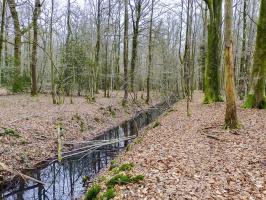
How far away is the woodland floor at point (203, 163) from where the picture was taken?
20.4 ft

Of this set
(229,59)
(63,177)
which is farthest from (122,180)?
(229,59)

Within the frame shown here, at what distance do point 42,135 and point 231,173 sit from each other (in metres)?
8.76

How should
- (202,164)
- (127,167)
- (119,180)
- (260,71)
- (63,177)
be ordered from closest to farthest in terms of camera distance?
1. (119,180)
2. (202,164)
3. (127,167)
4. (63,177)
5. (260,71)

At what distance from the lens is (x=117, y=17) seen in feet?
114

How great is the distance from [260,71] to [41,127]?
34.6 feet

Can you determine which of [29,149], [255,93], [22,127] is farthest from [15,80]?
[255,93]

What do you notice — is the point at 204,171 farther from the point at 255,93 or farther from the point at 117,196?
the point at 255,93

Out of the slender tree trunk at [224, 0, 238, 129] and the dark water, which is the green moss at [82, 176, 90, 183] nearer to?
the dark water

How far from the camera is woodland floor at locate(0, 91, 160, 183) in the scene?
1083cm

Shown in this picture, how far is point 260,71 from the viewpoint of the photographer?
579 inches

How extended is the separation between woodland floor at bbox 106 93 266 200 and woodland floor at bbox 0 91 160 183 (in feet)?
12.5

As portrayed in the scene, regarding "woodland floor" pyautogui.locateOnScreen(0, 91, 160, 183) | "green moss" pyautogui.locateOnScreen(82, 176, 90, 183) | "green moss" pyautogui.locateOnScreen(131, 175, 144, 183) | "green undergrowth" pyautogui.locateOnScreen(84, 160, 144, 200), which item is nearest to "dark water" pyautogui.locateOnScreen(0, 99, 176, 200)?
"green moss" pyautogui.locateOnScreen(82, 176, 90, 183)

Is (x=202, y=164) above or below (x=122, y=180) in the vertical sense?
above

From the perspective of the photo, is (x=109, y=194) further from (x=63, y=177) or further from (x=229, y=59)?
(x=229, y=59)
